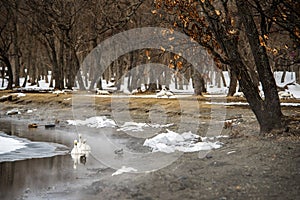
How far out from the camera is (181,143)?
50.9 ft

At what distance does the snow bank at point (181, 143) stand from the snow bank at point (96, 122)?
7.45 metres

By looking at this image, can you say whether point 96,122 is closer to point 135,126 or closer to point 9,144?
point 135,126

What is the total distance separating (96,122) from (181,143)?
31.5 feet

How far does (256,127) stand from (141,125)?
7.07 metres

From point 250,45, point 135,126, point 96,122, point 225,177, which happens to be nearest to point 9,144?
point 135,126

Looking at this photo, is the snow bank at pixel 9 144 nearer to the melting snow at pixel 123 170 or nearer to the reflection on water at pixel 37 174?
the reflection on water at pixel 37 174

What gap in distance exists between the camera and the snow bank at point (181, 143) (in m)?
14.3

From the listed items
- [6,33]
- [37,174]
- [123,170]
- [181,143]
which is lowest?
[37,174]

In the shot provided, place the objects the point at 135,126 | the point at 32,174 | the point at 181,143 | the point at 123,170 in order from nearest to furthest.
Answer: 1. the point at 123,170
2. the point at 32,174
3. the point at 181,143
4. the point at 135,126

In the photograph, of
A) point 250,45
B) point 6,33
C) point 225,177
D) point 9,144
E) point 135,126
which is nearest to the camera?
point 225,177

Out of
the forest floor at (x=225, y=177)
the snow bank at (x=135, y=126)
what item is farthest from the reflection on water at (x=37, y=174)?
the snow bank at (x=135, y=126)

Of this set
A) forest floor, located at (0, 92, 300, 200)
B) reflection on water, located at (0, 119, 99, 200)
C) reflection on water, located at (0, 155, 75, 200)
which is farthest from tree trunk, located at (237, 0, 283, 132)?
reflection on water, located at (0, 155, 75, 200)

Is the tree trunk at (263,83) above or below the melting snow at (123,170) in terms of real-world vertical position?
above

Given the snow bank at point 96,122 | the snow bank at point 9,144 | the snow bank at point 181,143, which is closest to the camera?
the snow bank at point 181,143
